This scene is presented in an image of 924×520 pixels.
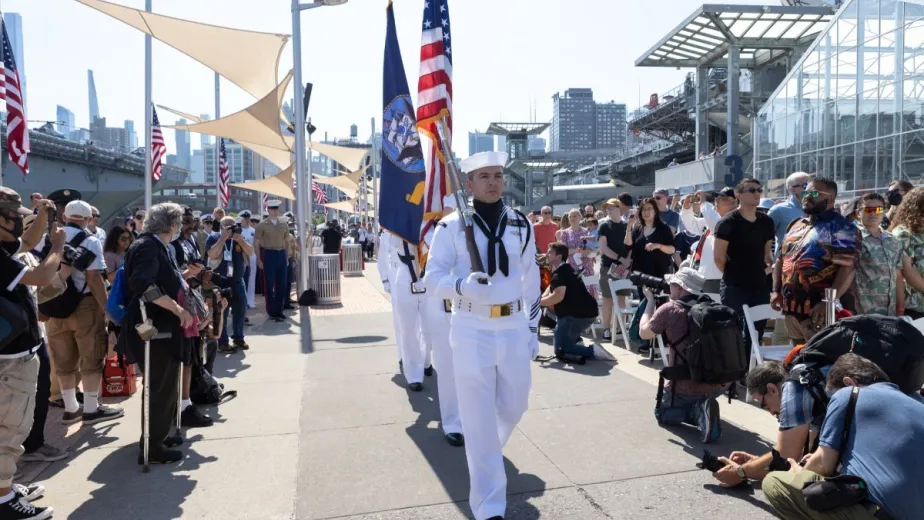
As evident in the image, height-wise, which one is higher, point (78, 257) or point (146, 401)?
point (78, 257)

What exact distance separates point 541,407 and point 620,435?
96cm

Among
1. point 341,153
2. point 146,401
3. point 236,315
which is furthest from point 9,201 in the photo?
point 341,153

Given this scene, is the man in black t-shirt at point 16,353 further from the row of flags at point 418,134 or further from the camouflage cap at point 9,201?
the row of flags at point 418,134

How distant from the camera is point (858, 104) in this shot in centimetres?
1705

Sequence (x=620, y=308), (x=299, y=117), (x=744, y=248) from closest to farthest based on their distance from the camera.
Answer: (x=744, y=248), (x=620, y=308), (x=299, y=117)

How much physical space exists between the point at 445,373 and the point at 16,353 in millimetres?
2835

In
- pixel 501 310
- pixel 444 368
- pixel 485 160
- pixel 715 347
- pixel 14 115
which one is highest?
pixel 14 115

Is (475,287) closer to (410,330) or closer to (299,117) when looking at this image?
(410,330)

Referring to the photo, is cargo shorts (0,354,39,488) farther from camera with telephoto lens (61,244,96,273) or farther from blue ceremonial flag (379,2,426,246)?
blue ceremonial flag (379,2,426,246)

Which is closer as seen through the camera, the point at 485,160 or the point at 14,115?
the point at 485,160

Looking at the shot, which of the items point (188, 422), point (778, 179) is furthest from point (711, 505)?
point (778, 179)

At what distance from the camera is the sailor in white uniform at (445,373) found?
5.18 m

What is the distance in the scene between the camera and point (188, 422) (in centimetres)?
566

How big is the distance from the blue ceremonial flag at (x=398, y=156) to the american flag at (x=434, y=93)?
56cm
